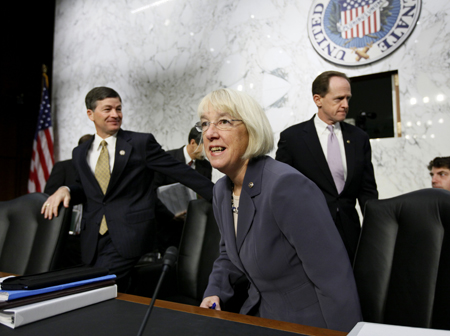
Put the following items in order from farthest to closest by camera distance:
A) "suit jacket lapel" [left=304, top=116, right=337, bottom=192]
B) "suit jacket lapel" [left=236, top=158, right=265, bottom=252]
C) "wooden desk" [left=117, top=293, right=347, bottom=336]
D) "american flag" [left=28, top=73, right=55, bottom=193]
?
"american flag" [left=28, top=73, right=55, bottom=193] → "suit jacket lapel" [left=304, top=116, right=337, bottom=192] → "suit jacket lapel" [left=236, top=158, right=265, bottom=252] → "wooden desk" [left=117, top=293, right=347, bottom=336]

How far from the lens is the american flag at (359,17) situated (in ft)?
10.2

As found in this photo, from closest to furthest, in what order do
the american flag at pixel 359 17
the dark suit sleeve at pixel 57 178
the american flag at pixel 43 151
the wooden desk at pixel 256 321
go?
1. the wooden desk at pixel 256 321
2. the american flag at pixel 359 17
3. the dark suit sleeve at pixel 57 178
4. the american flag at pixel 43 151

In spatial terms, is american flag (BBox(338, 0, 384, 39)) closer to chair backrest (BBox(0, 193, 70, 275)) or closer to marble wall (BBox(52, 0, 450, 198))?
marble wall (BBox(52, 0, 450, 198))

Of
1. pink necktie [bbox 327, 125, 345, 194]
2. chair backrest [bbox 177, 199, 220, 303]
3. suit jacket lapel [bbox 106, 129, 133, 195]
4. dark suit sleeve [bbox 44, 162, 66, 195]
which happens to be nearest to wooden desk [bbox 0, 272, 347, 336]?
chair backrest [bbox 177, 199, 220, 303]

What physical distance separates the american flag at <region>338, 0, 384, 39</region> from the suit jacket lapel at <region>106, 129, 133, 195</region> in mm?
2170

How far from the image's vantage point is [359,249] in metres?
1.21

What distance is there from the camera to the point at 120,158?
7.25 ft

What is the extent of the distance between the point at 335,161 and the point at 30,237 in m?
1.75

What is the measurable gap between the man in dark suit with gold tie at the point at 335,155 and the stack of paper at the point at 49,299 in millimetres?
1461

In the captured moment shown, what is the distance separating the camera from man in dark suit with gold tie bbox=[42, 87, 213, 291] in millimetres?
2139

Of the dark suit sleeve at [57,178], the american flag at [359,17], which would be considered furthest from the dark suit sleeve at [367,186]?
the dark suit sleeve at [57,178]

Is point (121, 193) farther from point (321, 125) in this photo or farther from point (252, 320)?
point (252, 320)

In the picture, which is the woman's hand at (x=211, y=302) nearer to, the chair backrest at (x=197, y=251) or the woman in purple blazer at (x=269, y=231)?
the woman in purple blazer at (x=269, y=231)

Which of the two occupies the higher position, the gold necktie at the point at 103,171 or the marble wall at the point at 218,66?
the marble wall at the point at 218,66
